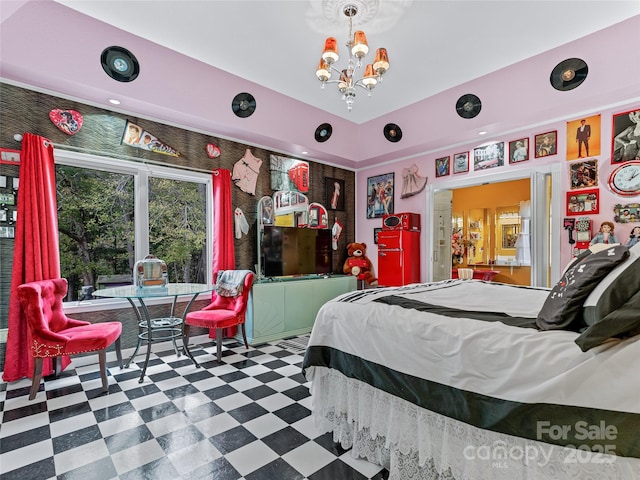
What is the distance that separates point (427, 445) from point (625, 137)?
3767 millimetres

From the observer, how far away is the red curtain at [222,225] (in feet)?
13.3

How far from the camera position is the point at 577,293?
129 centimetres

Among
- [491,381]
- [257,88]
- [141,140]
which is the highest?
[257,88]

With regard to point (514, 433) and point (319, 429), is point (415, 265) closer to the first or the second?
point (319, 429)

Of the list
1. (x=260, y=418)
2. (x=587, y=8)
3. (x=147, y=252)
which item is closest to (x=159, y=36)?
(x=147, y=252)

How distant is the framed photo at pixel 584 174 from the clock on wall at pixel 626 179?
15cm

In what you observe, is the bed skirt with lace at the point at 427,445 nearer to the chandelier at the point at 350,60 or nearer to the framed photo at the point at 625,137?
the chandelier at the point at 350,60

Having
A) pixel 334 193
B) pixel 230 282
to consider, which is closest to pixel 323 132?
pixel 334 193

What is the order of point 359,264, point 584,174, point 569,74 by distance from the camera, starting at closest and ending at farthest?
point 569,74
point 584,174
point 359,264

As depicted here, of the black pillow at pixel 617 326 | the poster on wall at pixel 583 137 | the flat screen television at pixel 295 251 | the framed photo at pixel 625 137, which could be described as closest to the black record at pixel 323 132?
the flat screen television at pixel 295 251

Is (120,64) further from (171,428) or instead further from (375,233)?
(375,233)

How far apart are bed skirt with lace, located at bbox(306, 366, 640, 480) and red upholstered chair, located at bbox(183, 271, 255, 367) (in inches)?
64.8

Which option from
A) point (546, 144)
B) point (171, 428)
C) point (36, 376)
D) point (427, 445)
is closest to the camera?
point (427, 445)

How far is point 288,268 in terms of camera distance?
4574mm
